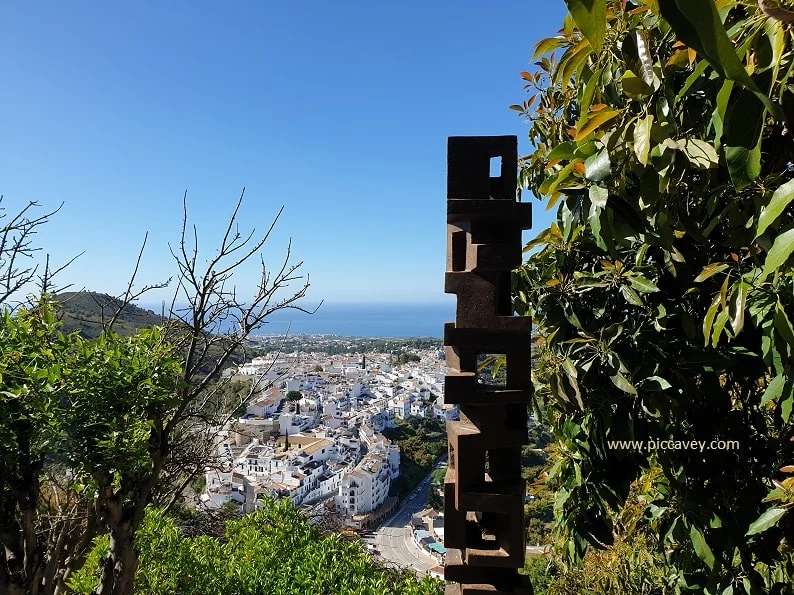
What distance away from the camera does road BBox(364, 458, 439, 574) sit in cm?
1314

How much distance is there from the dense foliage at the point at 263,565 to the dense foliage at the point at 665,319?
131 cm

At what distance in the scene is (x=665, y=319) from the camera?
131cm

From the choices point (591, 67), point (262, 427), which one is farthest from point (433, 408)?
point (591, 67)

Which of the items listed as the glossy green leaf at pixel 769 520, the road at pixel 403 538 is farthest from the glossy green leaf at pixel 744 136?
the road at pixel 403 538

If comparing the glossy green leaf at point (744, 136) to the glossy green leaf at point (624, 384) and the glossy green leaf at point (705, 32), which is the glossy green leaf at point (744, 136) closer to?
the glossy green leaf at point (705, 32)

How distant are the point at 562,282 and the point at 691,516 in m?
0.73

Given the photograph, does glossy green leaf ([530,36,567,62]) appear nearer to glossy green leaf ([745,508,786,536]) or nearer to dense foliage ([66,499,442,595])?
glossy green leaf ([745,508,786,536])

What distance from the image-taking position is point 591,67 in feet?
3.42

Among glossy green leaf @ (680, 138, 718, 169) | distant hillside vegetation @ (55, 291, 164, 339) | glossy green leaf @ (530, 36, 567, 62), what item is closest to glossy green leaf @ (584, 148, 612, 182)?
glossy green leaf @ (680, 138, 718, 169)

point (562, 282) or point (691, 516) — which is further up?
point (562, 282)

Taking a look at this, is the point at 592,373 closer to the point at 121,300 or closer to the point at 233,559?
the point at 233,559

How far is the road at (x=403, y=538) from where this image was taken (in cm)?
1314

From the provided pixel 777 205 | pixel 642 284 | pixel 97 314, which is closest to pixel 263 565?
pixel 642 284

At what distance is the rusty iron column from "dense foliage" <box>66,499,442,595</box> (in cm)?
147
